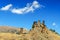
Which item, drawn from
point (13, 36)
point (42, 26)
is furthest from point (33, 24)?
point (13, 36)

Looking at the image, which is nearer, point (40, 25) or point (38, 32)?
point (38, 32)

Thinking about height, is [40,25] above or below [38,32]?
above

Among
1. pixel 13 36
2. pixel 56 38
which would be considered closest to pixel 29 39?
pixel 13 36

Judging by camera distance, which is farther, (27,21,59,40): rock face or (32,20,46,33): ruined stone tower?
(32,20,46,33): ruined stone tower

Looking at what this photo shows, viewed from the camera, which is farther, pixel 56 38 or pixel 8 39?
pixel 56 38

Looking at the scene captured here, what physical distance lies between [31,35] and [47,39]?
7.04 metres

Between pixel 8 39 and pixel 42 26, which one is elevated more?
pixel 42 26

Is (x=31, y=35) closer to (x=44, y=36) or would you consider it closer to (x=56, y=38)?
(x=44, y=36)

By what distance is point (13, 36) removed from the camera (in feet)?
278

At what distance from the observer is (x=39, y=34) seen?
8250 centimetres

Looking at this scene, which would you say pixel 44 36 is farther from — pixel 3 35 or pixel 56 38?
pixel 3 35

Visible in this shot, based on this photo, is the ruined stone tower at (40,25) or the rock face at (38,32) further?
the ruined stone tower at (40,25)

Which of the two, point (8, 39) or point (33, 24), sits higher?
point (33, 24)

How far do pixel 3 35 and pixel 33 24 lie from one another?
14.1 m
